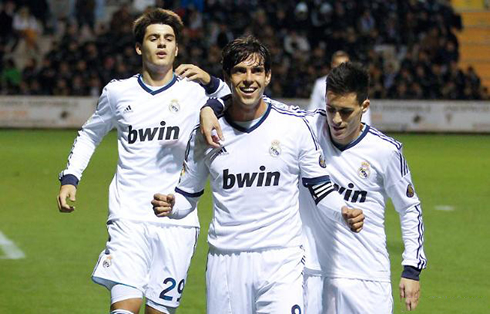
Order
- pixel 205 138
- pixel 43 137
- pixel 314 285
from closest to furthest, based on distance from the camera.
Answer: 1. pixel 205 138
2. pixel 314 285
3. pixel 43 137

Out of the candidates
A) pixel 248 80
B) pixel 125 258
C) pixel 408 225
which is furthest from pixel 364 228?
pixel 125 258

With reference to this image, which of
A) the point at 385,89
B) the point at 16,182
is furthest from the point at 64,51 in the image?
the point at 16,182

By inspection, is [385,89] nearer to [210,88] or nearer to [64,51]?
[64,51]

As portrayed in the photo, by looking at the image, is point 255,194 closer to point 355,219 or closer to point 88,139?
point 355,219

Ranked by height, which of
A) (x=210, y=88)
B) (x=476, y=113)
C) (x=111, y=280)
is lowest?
(x=111, y=280)

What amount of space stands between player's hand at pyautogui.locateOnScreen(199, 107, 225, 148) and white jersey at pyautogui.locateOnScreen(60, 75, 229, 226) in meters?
1.30

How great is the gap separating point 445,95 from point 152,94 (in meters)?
20.9

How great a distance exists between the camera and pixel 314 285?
19.8 feet

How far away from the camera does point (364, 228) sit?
6070mm

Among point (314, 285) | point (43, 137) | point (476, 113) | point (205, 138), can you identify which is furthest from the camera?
point (476, 113)

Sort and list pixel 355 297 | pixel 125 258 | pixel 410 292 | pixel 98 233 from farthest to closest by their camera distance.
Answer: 1. pixel 98 233
2. pixel 125 258
3. pixel 355 297
4. pixel 410 292

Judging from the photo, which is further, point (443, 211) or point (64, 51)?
point (64, 51)

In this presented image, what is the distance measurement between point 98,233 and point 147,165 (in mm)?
6092

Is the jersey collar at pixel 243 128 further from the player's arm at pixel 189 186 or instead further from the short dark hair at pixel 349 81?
the short dark hair at pixel 349 81
